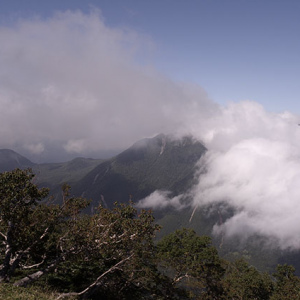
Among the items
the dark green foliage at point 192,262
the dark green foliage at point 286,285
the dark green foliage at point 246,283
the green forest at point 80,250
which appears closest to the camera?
the green forest at point 80,250

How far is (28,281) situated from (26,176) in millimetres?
10930

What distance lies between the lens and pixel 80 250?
26.4 m

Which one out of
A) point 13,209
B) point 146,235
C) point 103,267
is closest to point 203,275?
point 103,267

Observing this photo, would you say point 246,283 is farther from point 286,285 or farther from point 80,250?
point 80,250

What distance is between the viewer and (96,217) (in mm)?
28531

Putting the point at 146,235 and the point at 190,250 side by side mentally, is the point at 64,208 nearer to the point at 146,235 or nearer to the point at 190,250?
the point at 146,235

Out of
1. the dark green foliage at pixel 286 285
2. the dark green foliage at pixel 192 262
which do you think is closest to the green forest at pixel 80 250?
the dark green foliage at pixel 192 262

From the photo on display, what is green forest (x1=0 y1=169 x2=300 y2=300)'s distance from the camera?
22.4m

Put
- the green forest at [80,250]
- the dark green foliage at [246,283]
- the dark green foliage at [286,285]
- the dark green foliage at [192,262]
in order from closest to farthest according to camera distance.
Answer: the green forest at [80,250] < the dark green foliage at [192,262] < the dark green foliage at [286,285] < the dark green foliage at [246,283]

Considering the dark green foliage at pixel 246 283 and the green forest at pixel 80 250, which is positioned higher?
the green forest at pixel 80 250

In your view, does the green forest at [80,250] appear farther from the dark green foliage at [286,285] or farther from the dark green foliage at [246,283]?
the dark green foliage at [286,285]

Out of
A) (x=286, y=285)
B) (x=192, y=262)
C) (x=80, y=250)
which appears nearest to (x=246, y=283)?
(x=286, y=285)

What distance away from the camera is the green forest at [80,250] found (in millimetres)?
22377

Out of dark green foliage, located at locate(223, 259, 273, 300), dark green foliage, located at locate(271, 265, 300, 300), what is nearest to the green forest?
dark green foliage, located at locate(223, 259, 273, 300)
